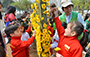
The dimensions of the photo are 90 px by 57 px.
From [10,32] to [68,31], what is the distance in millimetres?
1148

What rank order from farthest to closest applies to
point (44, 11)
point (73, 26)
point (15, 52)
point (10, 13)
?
point (10, 13) < point (15, 52) < point (44, 11) < point (73, 26)

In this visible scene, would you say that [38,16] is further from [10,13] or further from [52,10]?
[10,13]

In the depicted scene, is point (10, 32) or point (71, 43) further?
point (10, 32)

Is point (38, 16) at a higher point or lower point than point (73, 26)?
higher

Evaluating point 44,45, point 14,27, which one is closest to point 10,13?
point 14,27

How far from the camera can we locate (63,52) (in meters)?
1.27

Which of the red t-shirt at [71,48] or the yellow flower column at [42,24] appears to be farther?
the yellow flower column at [42,24]

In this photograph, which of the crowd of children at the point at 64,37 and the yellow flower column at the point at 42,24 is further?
the yellow flower column at the point at 42,24

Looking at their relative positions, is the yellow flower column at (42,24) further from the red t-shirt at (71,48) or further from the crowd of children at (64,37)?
the red t-shirt at (71,48)

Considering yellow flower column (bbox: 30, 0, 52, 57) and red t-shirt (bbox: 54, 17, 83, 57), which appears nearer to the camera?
red t-shirt (bbox: 54, 17, 83, 57)

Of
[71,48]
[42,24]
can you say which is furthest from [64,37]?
[42,24]

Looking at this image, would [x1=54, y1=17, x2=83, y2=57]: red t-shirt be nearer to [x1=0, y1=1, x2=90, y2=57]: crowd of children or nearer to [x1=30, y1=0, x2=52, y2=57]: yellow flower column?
[x1=0, y1=1, x2=90, y2=57]: crowd of children

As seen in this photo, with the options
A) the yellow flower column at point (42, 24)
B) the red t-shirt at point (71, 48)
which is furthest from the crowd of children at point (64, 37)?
the yellow flower column at point (42, 24)

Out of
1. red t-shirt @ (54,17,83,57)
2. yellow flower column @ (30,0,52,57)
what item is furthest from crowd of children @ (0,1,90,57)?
yellow flower column @ (30,0,52,57)
